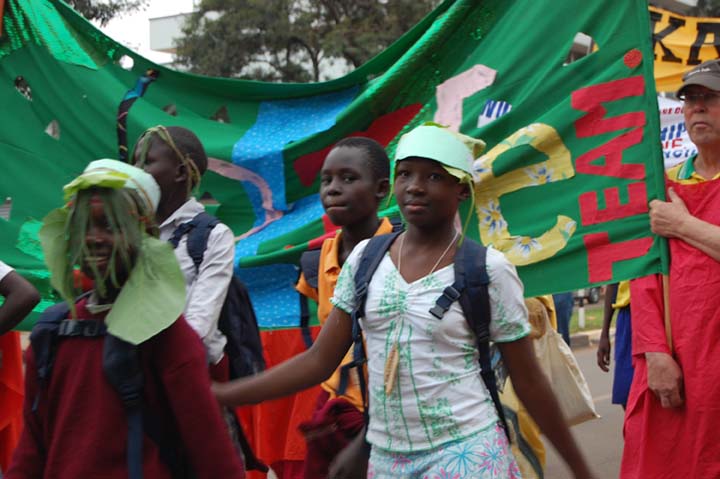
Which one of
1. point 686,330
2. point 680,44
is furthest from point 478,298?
point 680,44

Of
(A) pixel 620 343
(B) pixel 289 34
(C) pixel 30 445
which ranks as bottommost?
(A) pixel 620 343

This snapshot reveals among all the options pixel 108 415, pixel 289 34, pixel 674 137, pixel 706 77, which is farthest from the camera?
pixel 289 34

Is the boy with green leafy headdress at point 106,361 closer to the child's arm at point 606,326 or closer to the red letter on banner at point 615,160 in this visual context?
the red letter on banner at point 615,160

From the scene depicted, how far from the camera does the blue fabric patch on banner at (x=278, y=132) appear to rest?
4965 mm

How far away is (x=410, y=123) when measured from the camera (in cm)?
471

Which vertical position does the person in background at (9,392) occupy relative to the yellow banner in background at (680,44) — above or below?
below

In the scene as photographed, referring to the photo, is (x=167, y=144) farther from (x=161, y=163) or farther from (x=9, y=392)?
(x=9, y=392)

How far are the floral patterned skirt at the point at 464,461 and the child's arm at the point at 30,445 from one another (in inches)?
38.9

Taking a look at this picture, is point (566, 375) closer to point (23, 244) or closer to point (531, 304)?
point (531, 304)

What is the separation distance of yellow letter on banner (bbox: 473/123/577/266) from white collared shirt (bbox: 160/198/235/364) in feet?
3.61

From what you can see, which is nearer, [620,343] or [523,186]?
[523,186]

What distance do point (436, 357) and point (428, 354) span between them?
1.0 inches

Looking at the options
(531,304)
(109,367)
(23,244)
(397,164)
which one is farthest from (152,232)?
(531,304)

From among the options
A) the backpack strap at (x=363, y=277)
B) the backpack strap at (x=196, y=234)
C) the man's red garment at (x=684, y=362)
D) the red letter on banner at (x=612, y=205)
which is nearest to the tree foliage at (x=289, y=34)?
the red letter on banner at (x=612, y=205)
